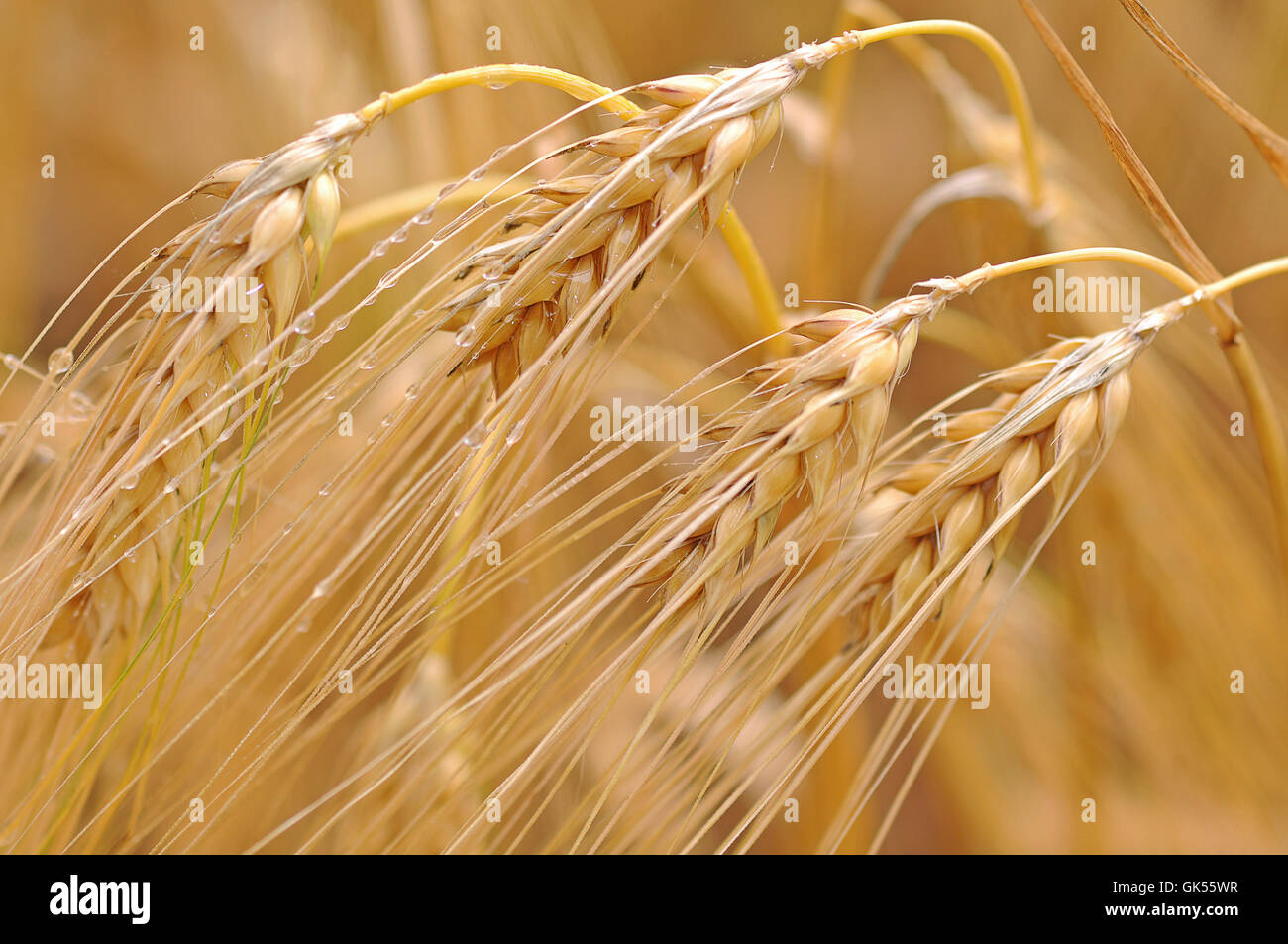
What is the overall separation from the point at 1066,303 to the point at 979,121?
15cm

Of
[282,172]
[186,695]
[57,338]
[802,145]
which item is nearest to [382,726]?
[186,695]

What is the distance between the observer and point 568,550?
0.87 meters

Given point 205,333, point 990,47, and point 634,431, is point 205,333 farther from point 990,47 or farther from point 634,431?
point 990,47
